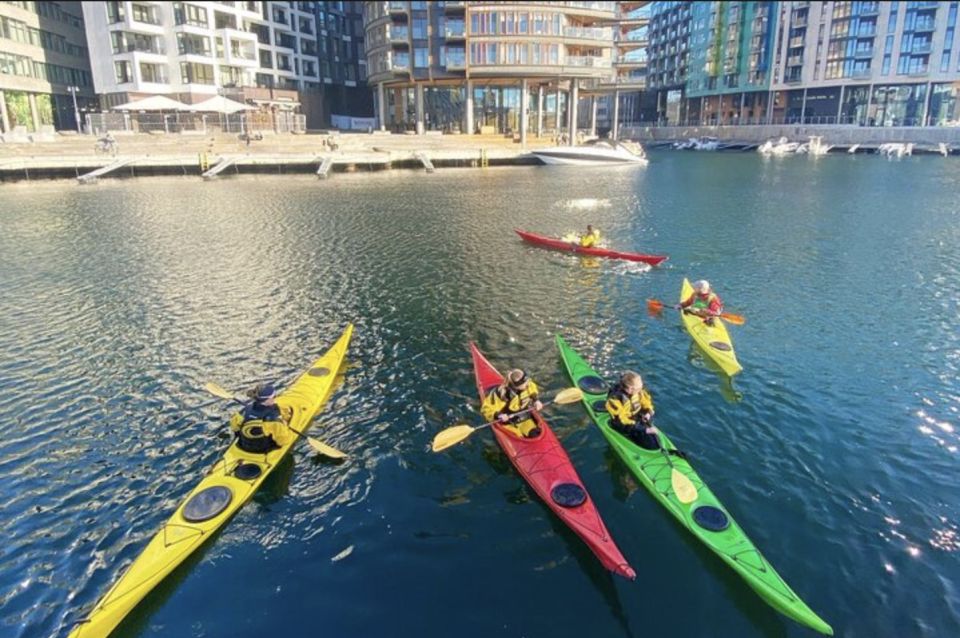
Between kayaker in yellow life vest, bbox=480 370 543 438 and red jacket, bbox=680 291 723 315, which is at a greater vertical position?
red jacket, bbox=680 291 723 315

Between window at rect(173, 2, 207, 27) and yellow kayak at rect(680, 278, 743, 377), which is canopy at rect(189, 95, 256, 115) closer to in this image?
window at rect(173, 2, 207, 27)

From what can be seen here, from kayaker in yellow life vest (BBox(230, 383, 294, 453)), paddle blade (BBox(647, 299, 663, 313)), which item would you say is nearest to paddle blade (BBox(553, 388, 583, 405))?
kayaker in yellow life vest (BBox(230, 383, 294, 453))

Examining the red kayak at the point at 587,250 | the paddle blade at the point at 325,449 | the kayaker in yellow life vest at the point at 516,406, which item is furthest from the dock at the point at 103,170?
the kayaker in yellow life vest at the point at 516,406

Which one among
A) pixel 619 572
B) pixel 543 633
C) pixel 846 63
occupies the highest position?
pixel 846 63

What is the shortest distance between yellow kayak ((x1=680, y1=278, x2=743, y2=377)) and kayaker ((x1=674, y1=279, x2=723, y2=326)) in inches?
6.3

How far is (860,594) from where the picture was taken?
8.60 metres

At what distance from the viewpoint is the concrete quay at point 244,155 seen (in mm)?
55156

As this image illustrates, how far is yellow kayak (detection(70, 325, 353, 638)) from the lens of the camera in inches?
311

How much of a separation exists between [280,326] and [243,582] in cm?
1097

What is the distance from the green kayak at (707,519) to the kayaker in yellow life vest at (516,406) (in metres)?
1.53

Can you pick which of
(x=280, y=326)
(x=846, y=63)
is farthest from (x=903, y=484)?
(x=846, y=63)

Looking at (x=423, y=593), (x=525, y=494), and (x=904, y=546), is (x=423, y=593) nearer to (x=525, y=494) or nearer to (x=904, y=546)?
(x=525, y=494)

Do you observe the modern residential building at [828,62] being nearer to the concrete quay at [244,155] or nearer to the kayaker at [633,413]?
the concrete quay at [244,155]

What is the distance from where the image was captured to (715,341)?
1647 centimetres
